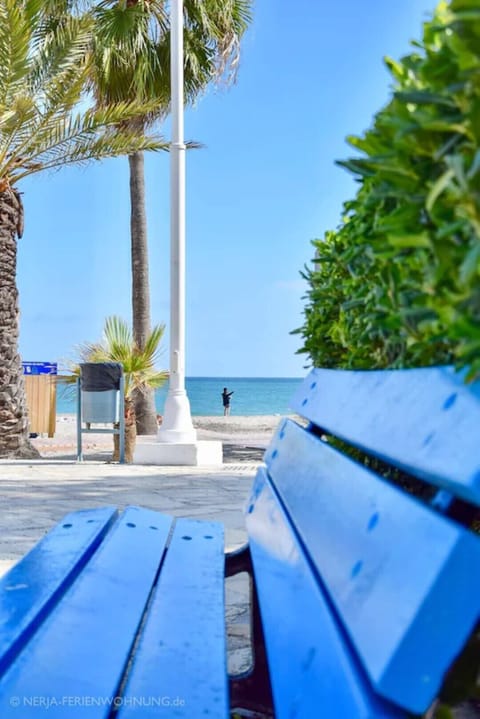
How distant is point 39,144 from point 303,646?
11.4 metres

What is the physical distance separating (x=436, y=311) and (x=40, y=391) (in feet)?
53.7

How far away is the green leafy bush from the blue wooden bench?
2.7 inches

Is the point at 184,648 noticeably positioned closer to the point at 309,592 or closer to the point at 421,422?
the point at 309,592

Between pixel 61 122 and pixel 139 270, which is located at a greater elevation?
pixel 61 122

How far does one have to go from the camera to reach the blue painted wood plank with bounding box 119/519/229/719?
106 centimetres

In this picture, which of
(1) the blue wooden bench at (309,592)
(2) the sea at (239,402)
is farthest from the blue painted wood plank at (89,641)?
(2) the sea at (239,402)

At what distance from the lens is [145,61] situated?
53.8 feet

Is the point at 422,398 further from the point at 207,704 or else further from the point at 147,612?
the point at 147,612

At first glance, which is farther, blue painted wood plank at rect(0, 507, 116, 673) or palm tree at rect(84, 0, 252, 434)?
palm tree at rect(84, 0, 252, 434)

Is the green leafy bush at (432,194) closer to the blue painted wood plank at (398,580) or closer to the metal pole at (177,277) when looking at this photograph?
the blue painted wood plank at (398,580)

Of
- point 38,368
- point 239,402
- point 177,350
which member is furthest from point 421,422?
point 239,402

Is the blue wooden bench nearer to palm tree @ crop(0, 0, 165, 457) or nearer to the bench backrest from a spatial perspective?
the bench backrest

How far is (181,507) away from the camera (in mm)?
5516

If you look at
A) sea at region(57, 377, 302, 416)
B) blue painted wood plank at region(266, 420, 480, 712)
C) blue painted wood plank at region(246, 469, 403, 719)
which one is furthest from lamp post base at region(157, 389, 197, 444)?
sea at region(57, 377, 302, 416)
